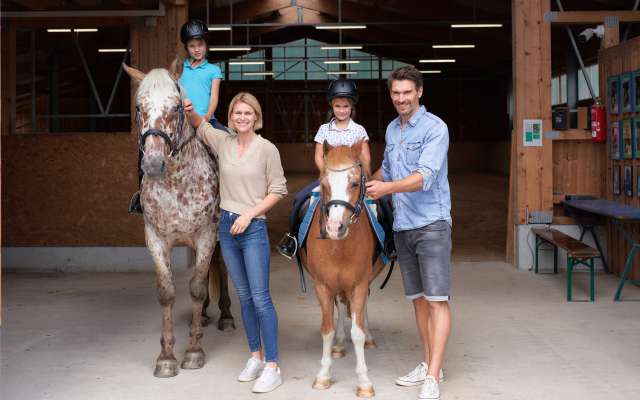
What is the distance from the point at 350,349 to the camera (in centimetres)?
559

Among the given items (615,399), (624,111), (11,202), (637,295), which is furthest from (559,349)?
(11,202)

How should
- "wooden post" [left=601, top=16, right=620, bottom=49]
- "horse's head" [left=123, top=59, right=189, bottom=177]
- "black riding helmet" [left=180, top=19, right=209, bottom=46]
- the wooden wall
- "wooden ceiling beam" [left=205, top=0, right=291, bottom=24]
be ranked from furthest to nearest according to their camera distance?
"wooden ceiling beam" [left=205, top=0, right=291, bottom=24] < "wooden post" [left=601, top=16, right=620, bottom=49] < the wooden wall < "black riding helmet" [left=180, top=19, right=209, bottom=46] < "horse's head" [left=123, top=59, right=189, bottom=177]

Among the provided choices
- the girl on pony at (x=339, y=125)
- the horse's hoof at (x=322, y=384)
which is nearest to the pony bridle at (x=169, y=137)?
the girl on pony at (x=339, y=125)

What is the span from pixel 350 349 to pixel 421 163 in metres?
1.90

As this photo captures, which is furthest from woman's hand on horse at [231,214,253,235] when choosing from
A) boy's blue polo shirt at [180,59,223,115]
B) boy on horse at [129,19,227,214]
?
boy's blue polo shirt at [180,59,223,115]

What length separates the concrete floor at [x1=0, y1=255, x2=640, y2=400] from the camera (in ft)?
15.3

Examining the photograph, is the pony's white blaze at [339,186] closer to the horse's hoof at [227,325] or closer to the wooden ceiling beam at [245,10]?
the horse's hoof at [227,325]

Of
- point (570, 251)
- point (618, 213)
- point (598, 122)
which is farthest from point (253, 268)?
point (598, 122)

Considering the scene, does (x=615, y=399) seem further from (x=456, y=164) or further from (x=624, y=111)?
(x=456, y=164)

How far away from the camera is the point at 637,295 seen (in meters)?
7.56

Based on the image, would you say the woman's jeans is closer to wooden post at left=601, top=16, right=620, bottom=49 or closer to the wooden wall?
the wooden wall

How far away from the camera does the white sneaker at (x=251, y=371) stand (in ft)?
15.9

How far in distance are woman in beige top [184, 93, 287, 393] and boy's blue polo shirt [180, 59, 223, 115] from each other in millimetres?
1012

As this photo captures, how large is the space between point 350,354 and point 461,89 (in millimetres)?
26510
